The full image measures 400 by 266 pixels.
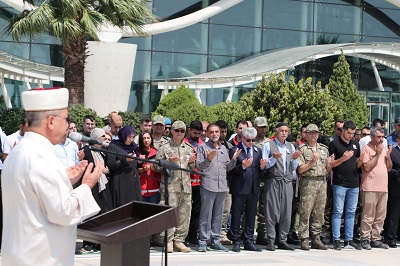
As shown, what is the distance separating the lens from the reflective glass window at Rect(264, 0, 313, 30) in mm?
36531

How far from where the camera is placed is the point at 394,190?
42.4ft

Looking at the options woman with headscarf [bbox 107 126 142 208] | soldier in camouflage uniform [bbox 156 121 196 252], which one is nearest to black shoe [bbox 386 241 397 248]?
soldier in camouflage uniform [bbox 156 121 196 252]

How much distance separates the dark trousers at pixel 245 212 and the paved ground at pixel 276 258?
291 mm

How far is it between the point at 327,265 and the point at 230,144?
2917 millimetres

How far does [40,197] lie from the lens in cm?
464

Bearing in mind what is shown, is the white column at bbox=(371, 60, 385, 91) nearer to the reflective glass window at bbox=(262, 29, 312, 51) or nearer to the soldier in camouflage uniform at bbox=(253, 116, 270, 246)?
the reflective glass window at bbox=(262, 29, 312, 51)

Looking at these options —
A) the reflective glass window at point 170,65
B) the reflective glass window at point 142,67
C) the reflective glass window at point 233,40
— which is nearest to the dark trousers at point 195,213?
the reflective glass window at point 142,67

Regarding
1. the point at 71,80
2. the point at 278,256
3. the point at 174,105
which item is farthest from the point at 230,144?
the point at 174,105

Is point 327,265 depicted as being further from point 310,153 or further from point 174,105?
point 174,105

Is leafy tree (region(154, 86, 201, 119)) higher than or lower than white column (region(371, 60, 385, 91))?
lower

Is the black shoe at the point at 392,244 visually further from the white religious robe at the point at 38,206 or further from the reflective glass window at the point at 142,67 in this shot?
the reflective glass window at the point at 142,67

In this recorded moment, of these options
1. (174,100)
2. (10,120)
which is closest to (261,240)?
(10,120)

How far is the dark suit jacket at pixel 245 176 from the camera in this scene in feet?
38.5

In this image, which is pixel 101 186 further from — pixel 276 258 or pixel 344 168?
pixel 344 168
